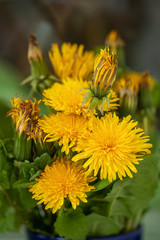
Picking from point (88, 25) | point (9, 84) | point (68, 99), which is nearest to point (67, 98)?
point (68, 99)

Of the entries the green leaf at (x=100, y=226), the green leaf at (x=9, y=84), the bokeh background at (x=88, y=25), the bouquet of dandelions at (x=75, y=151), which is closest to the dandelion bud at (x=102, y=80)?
the bouquet of dandelions at (x=75, y=151)

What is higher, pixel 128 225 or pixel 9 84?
pixel 9 84

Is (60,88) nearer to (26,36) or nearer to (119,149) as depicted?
(119,149)

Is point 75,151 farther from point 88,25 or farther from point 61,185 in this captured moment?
point 88,25

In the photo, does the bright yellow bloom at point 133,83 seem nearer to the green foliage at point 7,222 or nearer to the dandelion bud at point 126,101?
the dandelion bud at point 126,101

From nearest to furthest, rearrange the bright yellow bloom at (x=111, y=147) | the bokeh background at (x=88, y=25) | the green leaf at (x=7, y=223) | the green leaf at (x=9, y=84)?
the bright yellow bloom at (x=111, y=147) → the green leaf at (x=7, y=223) → the green leaf at (x=9, y=84) → the bokeh background at (x=88, y=25)

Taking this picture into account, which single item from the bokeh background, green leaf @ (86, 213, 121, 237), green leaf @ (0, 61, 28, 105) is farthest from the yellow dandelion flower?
the bokeh background

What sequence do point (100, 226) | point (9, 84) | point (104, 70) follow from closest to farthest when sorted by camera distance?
point (104, 70) → point (100, 226) → point (9, 84)

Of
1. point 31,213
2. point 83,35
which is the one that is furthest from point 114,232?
point 83,35
